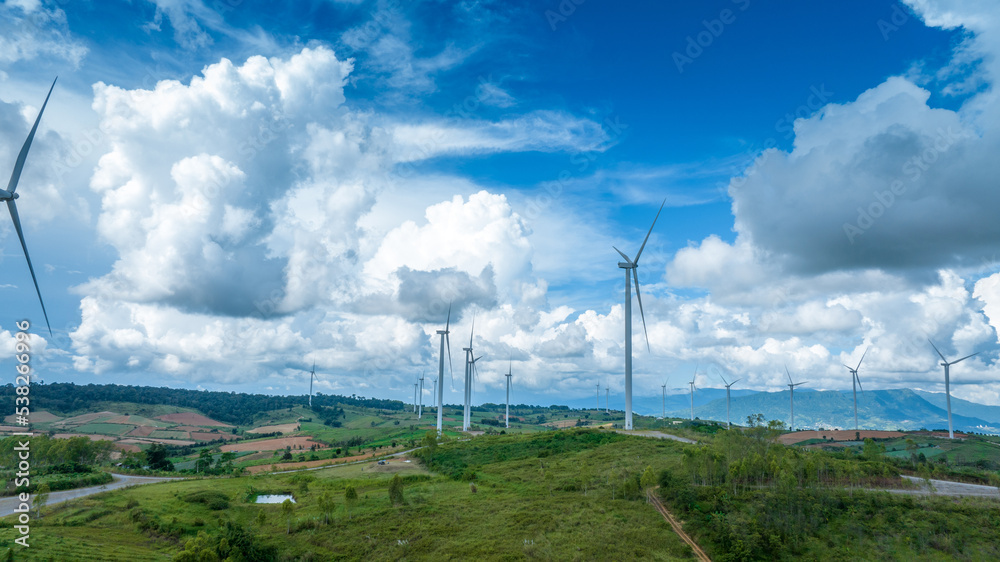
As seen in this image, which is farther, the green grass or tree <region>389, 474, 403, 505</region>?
tree <region>389, 474, 403, 505</region>

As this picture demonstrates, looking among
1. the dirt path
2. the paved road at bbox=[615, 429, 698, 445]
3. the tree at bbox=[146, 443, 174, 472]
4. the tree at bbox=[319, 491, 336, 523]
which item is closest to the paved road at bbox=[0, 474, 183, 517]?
the tree at bbox=[146, 443, 174, 472]

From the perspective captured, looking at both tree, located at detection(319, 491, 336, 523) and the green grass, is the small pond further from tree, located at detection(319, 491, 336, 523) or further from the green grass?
tree, located at detection(319, 491, 336, 523)

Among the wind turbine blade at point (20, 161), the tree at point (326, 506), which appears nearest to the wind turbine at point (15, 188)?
the wind turbine blade at point (20, 161)

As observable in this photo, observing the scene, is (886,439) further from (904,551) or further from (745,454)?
(904,551)

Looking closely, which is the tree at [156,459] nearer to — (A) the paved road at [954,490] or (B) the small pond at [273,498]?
(B) the small pond at [273,498]

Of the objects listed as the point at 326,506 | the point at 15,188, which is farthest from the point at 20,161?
the point at 326,506

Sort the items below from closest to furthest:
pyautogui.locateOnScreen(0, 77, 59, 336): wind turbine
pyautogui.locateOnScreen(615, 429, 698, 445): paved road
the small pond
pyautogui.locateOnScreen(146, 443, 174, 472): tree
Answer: pyautogui.locateOnScreen(0, 77, 59, 336): wind turbine, the small pond, pyautogui.locateOnScreen(615, 429, 698, 445): paved road, pyautogui.locateOnScreen(146, 443, 174, 472): tree
